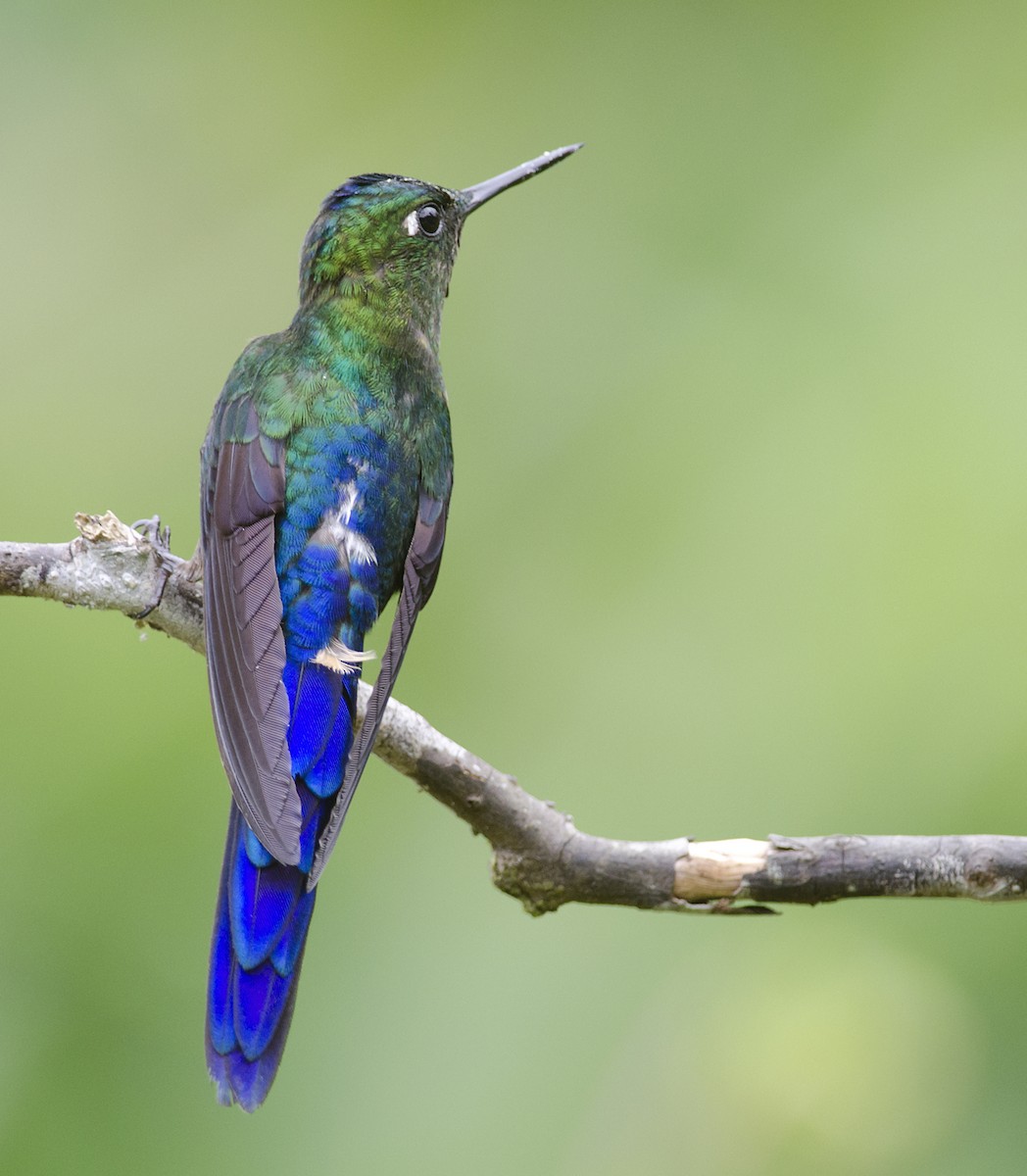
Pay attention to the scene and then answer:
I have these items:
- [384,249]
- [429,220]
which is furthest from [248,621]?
[429,220]

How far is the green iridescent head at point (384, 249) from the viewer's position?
364 centimetres

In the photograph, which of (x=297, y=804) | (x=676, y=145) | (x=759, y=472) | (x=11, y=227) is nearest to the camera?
(x=297, y=804)

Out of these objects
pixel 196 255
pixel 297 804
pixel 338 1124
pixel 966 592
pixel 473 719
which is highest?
pixel 196 255

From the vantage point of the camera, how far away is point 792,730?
4926 millimetres

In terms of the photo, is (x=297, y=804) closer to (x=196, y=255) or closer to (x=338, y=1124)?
(x=338, y=1124)

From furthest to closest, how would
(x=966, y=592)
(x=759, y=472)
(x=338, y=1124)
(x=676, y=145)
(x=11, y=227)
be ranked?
(x=676, y=145), (x=11, y=227), (x=759, y=472), (x=966, y=592), (x=338, y=1124)

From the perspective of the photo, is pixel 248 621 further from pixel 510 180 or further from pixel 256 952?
pixel 510 180

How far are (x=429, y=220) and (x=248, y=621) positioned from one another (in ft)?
4.08

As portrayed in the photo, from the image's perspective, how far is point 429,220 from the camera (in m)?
3.79

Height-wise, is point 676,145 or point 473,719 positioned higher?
point 676,145

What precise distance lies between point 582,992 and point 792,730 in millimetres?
1015

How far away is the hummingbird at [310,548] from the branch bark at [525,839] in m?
0.14

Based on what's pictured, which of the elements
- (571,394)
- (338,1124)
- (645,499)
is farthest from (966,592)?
(338,1124)

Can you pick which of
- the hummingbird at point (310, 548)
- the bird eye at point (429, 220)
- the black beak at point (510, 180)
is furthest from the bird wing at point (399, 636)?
the black beak at point (510, 180)
